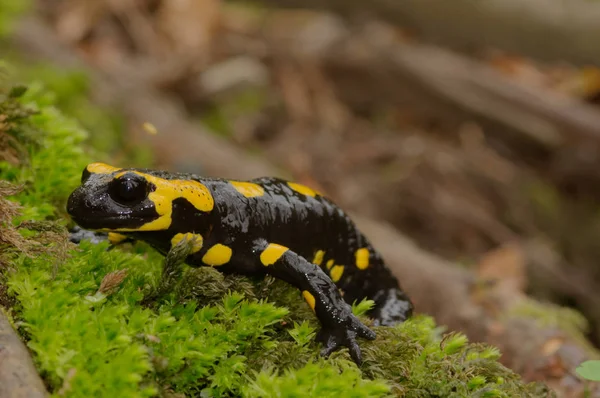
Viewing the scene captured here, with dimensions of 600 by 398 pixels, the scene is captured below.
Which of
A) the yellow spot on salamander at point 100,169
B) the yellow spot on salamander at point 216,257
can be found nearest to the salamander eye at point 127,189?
the yellow spot on salamander at point 100,169

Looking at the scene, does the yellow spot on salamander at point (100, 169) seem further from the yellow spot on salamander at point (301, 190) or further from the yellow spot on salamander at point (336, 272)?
the yellow spot on salamander at point (336, 272)

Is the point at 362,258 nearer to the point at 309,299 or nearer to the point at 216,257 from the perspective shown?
the point at 309,299

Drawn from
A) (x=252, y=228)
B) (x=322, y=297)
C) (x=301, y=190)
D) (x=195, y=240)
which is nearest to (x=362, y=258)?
(x=301, y=190)

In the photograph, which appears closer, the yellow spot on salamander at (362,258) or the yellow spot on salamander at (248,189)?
the yellow spot on salamander at (248,189)

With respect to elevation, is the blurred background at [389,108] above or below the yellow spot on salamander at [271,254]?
above

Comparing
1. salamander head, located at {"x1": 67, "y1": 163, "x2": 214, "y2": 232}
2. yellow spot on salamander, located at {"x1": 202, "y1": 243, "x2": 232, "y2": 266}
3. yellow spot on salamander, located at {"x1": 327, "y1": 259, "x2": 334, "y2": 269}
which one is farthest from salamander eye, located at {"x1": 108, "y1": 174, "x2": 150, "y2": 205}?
yellow spot on salamander, located at {"x1": 327, "y1": 259, "x2": 334, "y2": 269}
